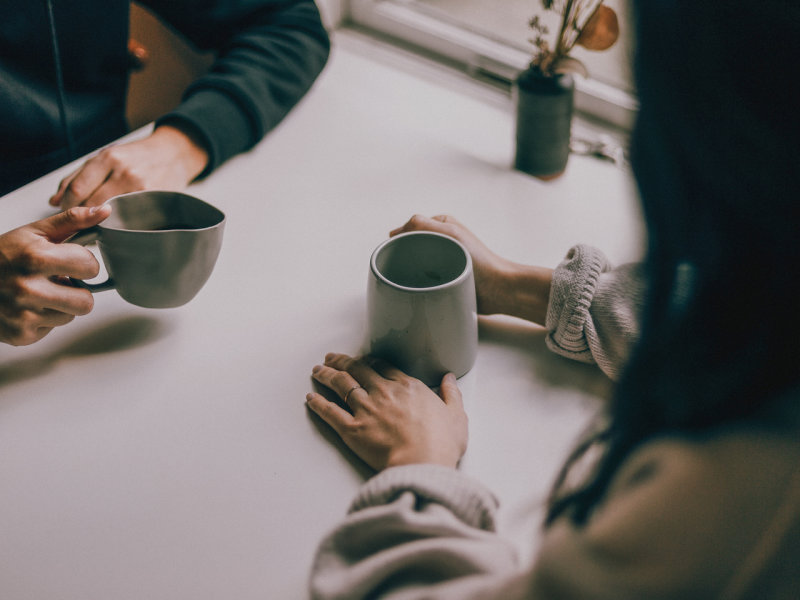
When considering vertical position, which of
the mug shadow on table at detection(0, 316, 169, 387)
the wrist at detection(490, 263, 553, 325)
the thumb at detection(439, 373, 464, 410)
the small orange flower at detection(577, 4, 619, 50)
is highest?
the small orange flower at detection(577, 4, 619, 50)

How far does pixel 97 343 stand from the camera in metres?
0.63

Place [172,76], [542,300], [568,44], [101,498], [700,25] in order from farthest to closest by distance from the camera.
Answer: [172,76]
[568,44]
[542,300]
[101,498]
[700,25]

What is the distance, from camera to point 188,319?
659 millimetres

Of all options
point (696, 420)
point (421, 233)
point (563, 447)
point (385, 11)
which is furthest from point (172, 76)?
point (696, 420)

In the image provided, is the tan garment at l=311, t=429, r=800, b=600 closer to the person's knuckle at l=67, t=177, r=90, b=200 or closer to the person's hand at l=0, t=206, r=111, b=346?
the person's hand at l=0, t=206, r=111, b=346

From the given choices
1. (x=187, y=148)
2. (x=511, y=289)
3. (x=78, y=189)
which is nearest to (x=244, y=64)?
(x=187, y=148)

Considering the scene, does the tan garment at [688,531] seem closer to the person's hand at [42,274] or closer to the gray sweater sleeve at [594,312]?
the gray sweater sleeve at [594,312]

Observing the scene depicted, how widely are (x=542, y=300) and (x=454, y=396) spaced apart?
0.52ft

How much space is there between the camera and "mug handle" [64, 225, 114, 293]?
583 millimetres

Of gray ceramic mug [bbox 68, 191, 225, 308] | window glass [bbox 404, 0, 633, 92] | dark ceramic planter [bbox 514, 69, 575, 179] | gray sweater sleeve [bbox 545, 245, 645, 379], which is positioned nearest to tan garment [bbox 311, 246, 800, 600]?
gray sweater sleeve [bbox 545, 245, 645, 379]

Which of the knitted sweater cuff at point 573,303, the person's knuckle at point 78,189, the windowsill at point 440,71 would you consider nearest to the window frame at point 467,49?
the windowsill at point 440,71

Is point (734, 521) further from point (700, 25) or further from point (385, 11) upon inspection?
point (385, 11)

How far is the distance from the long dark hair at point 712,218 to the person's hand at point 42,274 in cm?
47

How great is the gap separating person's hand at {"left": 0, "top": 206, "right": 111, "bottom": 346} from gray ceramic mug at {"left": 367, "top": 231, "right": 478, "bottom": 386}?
0.26 meters
